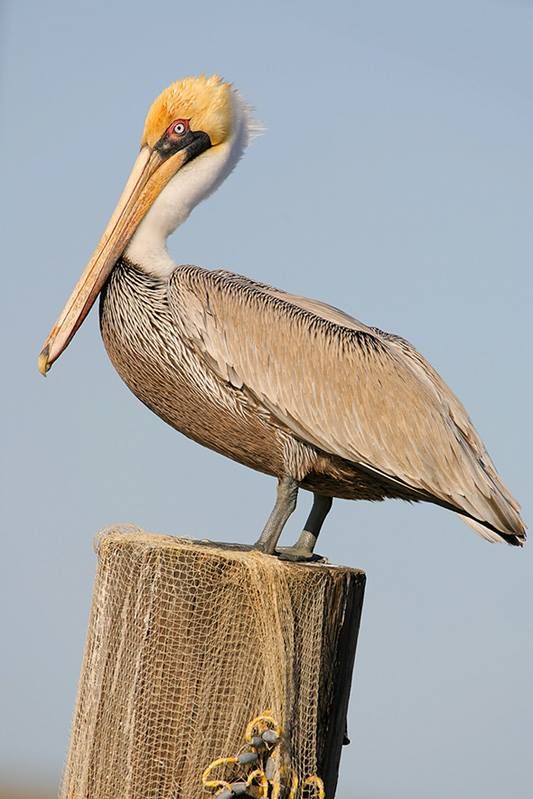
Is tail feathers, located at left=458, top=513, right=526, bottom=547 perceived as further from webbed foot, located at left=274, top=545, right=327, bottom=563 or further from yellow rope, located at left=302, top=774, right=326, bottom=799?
yellow rope, located at left=302, top=774, right=326, bottom=799

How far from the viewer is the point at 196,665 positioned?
3.21 metres

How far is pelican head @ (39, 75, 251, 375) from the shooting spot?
4242 mm

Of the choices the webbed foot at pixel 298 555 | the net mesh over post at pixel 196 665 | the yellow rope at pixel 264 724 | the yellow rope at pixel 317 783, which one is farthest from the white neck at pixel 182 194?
the yellow rope at pixel 317 783

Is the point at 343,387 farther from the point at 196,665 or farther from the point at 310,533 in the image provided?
the point at 196,665

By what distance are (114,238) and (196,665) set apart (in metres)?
1.62

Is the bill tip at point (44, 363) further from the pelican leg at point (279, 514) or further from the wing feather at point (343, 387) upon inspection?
the pelican leg at point (279, 514)


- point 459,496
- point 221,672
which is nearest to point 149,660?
point 221,672

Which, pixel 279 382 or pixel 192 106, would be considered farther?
pixel 192 106

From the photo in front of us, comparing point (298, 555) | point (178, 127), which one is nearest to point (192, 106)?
point (178, 127)

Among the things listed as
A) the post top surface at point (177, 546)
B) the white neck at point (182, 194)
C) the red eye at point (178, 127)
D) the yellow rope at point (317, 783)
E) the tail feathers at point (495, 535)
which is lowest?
the yellow rope at point (317, 783)

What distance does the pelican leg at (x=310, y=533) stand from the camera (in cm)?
385

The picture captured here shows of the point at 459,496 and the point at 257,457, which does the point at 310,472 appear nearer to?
the point at 257,457

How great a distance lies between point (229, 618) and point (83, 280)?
1.42 meters

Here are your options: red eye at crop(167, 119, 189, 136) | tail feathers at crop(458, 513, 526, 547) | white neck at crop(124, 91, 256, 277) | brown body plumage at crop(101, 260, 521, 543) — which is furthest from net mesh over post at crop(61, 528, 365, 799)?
red eye at crop(167, 119, 189, 136)
